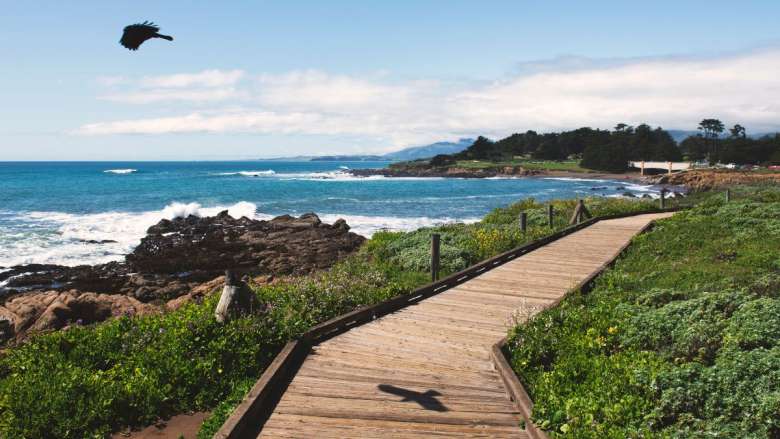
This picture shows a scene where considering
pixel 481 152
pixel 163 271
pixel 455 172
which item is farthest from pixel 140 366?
pixel 481 152

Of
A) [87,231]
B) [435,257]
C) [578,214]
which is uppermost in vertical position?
[578,214]

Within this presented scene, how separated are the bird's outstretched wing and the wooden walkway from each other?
4417mm

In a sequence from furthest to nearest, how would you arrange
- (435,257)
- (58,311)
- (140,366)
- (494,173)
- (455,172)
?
(455,172), (494,173), (58,311), (435,257), (140,366)

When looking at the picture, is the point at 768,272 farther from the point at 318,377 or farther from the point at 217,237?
the point at 217,237

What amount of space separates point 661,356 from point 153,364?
295 inches

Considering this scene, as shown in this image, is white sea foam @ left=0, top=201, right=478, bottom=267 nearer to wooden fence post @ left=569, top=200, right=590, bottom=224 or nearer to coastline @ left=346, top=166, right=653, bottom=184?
wooden fence post @ left=569, top=200, right=590, bottom=224

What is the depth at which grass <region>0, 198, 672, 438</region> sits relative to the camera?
716 cm

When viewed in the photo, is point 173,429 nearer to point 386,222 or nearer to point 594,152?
point 386,222

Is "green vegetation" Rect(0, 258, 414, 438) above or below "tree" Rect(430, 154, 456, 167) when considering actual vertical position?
below

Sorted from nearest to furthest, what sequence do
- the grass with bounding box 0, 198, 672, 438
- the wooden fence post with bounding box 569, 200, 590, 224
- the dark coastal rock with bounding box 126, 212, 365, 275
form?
the grass with bounding box 0, 198, 672, 438 → the wooden fence post with bounding box 569, 200, 590, 224 → the dark coastal rock with bounding box 126, 212, 365, 275

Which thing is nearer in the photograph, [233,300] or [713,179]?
[233,300]

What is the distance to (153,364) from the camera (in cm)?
853

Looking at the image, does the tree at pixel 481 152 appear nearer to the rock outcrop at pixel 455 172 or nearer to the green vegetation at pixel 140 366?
the rock outcrop at pixel 455 172

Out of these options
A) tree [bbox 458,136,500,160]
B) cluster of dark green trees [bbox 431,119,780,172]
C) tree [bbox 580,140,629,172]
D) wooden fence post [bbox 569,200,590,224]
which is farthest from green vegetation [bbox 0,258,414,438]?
tree [bbox 458,136,500,160]
